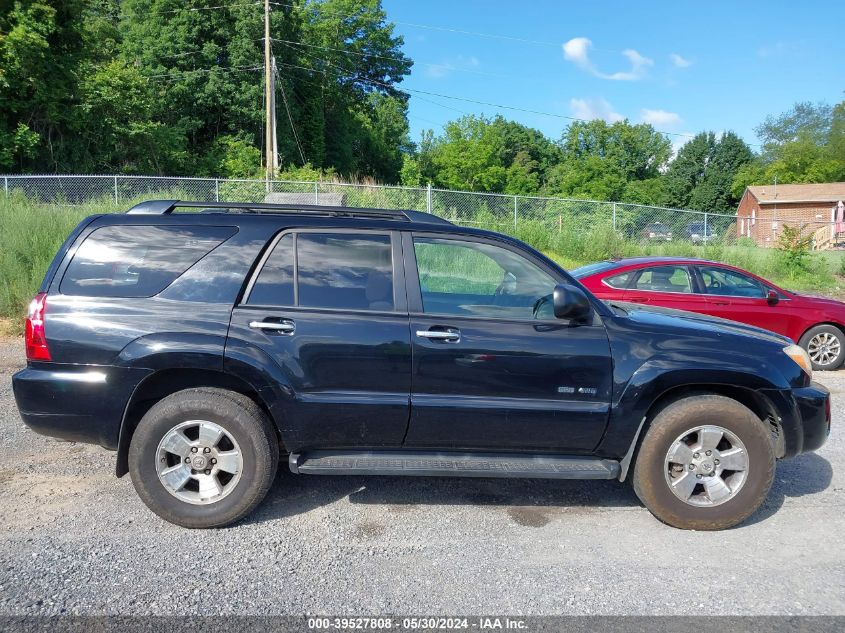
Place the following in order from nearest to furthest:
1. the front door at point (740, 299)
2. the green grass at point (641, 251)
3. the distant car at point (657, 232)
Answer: the front door at point (740, 299)
the green grass at point (641, 251)
the distant car at point (657, 232)

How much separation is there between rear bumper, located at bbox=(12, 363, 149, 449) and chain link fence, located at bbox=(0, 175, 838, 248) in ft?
37.1

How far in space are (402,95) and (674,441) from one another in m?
59.7

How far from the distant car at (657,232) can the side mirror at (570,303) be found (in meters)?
17.6

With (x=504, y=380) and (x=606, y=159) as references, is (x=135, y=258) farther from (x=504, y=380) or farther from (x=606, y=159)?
(x=606, y=159)

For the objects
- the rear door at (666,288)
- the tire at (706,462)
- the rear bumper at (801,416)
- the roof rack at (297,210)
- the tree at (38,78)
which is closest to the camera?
the tire at (706,462)

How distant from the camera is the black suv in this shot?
3.75 meters

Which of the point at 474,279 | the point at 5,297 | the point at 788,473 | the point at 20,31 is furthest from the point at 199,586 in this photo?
the point at 20,31

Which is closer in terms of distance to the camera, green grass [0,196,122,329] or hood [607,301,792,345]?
hood [607,301,792,345]

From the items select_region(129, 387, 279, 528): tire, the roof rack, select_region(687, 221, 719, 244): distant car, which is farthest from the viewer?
select_region(687, 221, 719, 244): distant car

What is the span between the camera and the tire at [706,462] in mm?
3857

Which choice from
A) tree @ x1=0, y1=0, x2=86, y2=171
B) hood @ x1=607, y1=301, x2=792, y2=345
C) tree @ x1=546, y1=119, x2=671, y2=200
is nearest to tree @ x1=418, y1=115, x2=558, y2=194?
tree @ x1=546, y1=119, x2=671, y2=200

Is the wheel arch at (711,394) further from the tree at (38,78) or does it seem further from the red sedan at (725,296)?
the tree at (38,78)

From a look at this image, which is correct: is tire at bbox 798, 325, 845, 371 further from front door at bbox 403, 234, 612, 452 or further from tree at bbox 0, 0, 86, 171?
tree at bbox 0, 0, 86, 171

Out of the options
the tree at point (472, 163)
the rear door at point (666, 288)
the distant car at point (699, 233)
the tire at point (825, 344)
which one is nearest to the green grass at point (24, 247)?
the rear door at point (666, 288)
